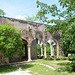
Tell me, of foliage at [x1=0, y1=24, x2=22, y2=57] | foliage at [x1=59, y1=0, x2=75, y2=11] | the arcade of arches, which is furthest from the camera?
the arcade of arches

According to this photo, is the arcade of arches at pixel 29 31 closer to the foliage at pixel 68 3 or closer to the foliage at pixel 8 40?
the foliage at pixel 8 40

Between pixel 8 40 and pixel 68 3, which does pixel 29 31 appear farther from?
pixel 68 3

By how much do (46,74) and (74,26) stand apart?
402 cm

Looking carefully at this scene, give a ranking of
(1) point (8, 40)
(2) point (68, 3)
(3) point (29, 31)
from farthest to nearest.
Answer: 1. (3) point (29, 31)
2. (1) point (8, 40)
3. (2) point (68, 3)

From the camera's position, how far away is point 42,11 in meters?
8.17

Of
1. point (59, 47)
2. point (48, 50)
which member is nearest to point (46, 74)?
point (59, 47)

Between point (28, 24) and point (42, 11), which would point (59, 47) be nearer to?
point (28, 24)

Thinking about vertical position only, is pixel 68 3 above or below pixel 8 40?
above

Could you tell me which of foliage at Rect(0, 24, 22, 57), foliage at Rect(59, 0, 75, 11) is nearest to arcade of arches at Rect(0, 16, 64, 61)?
foliage at Rect(0, 24, 22, 57)

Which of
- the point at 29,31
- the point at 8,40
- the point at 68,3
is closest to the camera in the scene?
the point at 68,3

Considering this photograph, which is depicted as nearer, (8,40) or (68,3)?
(68,3)

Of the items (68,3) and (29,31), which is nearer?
(68,3)

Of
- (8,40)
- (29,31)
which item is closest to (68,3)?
(8,40)

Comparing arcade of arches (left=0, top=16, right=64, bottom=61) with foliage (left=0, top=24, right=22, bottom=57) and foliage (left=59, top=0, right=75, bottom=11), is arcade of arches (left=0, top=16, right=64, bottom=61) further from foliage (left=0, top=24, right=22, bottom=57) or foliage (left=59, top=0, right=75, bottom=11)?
foliage (left=59, top=0, right=75, bottom=11)
